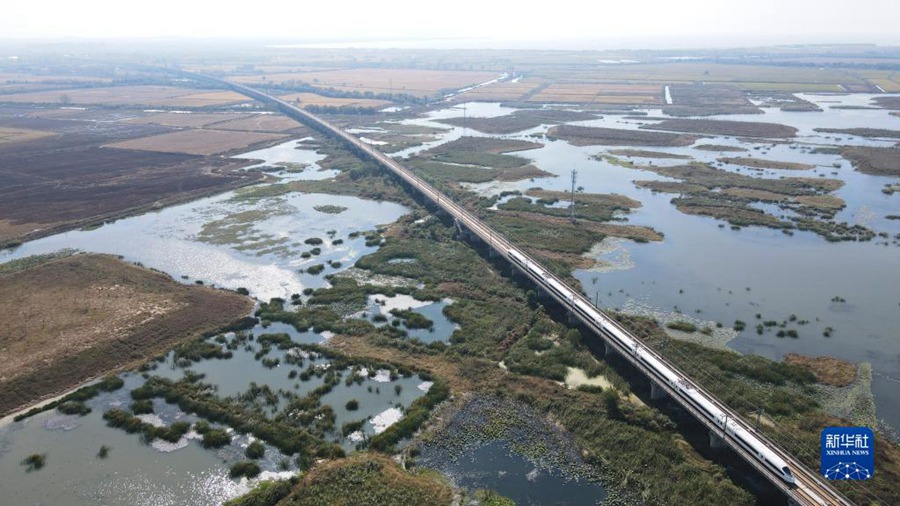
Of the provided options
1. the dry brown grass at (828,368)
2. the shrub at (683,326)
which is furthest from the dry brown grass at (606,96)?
Result: the dry brown grass at (828,368)

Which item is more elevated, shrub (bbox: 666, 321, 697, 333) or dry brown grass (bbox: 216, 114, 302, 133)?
dry brown grass (bbox: 216, 114, 302, 133)

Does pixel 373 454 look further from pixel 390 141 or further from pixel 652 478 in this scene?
pixel 390 141

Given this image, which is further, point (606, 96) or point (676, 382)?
point (606, 96)

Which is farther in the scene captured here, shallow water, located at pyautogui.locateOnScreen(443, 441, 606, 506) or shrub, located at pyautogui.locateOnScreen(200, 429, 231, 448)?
shrub, located at pyautogui.locateOnScreen(200, 429, 231, 448)

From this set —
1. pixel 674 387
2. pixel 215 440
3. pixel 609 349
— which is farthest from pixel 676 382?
pixel 215 440

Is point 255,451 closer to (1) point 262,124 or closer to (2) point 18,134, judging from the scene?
(1) point 262,124

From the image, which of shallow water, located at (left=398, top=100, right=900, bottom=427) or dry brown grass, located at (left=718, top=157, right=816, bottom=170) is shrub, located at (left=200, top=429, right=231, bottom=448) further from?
dry brown grass, located at (left=718, top=157, right=816, bottom=170)

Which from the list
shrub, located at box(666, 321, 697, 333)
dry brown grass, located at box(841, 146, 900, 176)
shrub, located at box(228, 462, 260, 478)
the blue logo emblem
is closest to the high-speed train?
the blue logo emblem
